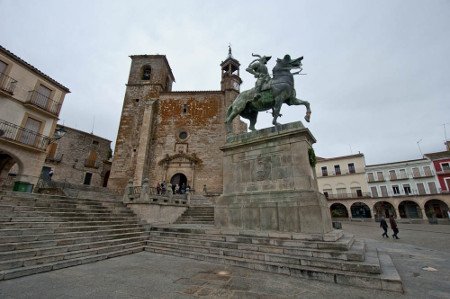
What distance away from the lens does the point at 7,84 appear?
40.1 ft

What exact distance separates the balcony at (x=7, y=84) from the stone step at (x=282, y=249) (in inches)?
544

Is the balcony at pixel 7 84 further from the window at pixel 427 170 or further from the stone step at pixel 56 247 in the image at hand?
the window at pixel 427 170

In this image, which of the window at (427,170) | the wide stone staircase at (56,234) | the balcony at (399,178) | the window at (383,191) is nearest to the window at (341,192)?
the window at (383,191)

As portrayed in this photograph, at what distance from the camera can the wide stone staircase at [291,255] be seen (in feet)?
10.6

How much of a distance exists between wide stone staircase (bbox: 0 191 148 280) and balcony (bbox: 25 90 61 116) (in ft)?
31.6

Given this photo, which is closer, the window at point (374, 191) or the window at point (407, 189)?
the window at point (407, 189)

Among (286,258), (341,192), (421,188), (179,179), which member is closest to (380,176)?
(421,188)

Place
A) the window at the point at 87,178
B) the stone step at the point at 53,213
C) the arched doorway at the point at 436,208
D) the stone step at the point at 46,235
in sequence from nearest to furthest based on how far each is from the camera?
the stone step at the point at 46,235 < the stone step at the point at 53,213 < the window at the point at 87,178 < the arched doorway at the point at 436,208

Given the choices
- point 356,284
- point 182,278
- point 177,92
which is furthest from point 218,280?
point 177,92

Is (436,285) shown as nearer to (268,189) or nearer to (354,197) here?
(268,189)

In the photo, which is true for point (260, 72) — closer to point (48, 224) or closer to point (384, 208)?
point (48, 224)

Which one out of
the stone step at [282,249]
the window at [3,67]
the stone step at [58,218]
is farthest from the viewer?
the window at [3,67]

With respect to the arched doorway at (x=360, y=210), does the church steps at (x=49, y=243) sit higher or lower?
lower

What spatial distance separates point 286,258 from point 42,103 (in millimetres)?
17570
